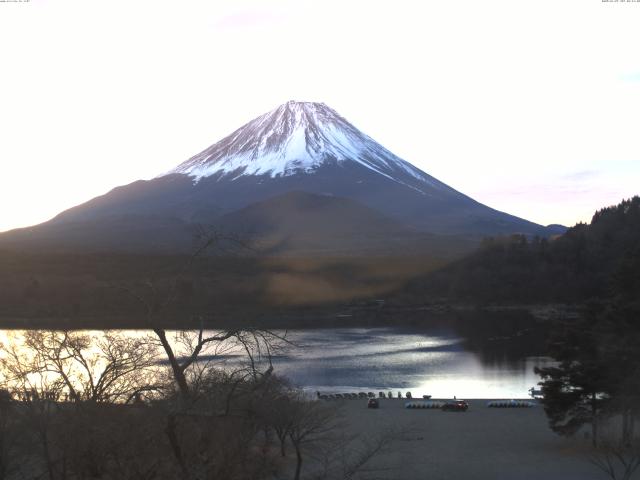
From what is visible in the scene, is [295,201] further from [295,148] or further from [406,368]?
[406,368]

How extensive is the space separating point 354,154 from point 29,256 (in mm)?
73772

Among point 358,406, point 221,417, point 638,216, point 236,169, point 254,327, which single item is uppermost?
point 236,169

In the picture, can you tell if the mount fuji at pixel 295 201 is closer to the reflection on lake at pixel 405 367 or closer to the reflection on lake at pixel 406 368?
the reflection on lake at pixel 405 367

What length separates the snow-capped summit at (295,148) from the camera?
120 metres

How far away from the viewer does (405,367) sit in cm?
2355

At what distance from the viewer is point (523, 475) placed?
10.2 m

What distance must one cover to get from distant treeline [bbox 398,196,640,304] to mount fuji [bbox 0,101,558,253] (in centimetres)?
1623

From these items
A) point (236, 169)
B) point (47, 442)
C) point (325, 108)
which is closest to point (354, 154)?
point (325, 108)

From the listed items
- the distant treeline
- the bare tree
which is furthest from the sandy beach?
the distant treeline

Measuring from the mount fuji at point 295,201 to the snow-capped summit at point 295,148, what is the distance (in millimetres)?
154

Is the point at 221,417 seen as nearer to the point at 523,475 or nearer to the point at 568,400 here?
the point at 523,475

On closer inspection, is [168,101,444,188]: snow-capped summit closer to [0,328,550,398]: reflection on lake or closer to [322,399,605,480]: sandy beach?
[0,328,550,398]: reflection on lake

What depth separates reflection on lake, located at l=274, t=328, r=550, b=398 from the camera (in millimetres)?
19856

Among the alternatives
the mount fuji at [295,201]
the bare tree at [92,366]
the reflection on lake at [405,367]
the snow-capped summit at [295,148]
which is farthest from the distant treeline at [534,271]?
the snow-capped summit at [295,148]
